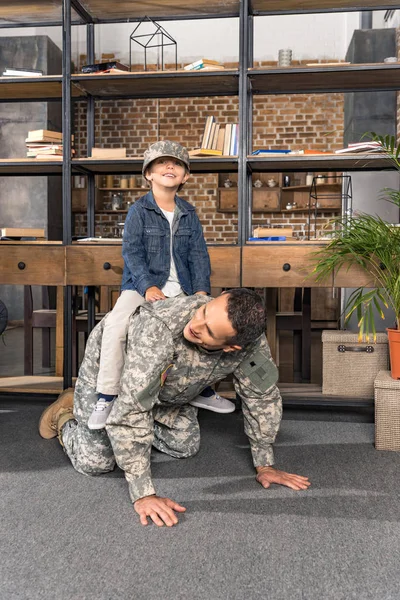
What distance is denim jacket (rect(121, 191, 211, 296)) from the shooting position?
2.97 metres

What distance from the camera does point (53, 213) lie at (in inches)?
333

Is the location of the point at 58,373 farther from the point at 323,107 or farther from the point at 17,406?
the point at 323,107

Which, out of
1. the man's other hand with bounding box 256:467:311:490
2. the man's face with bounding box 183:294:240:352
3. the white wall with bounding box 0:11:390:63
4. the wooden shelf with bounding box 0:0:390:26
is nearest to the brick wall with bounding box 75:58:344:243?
the white wall with bounding box 0:11:390:63

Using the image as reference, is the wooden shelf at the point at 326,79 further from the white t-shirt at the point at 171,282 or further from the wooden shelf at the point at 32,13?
the wooden shelf at the point at 32,13

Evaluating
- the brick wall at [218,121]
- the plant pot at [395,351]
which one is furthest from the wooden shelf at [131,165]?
the brick wall at [218,121]

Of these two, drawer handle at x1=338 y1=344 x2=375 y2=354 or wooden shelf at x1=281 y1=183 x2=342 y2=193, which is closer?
drawer handle at x1=338 y1=344 x2=375 y2=354

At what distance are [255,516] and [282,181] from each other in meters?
6.70

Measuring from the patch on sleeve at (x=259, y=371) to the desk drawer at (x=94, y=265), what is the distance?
1.35 metres

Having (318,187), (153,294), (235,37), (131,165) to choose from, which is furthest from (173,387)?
(235,37)

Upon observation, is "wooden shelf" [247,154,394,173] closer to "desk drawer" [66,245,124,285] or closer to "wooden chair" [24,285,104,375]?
"desk drawer" [66,245,124,285]

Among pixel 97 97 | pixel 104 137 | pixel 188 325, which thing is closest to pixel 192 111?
pixel 104 137

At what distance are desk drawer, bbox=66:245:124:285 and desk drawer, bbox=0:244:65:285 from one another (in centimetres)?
6

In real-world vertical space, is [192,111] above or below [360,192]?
above

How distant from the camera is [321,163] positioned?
356cm
